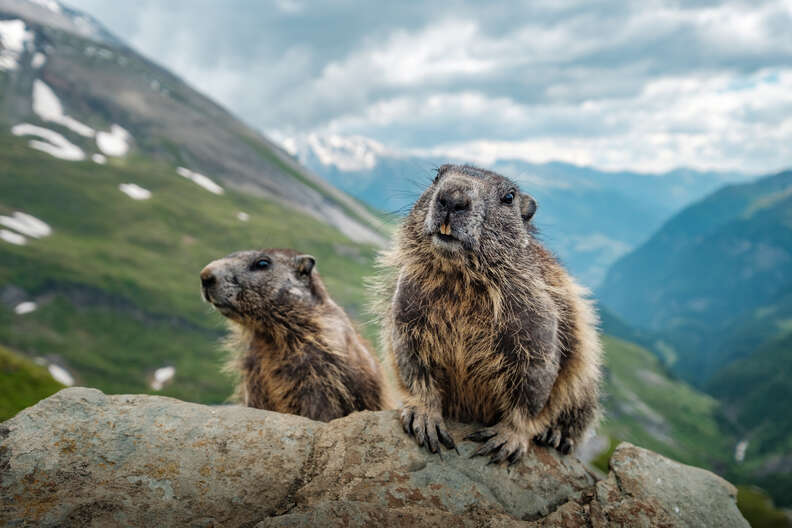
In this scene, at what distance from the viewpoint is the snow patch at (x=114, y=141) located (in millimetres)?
175875

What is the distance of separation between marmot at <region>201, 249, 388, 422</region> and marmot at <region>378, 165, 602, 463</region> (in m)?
1.84

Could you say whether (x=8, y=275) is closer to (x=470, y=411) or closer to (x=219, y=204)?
(x=219, y=204)

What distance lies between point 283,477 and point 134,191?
16625 cm

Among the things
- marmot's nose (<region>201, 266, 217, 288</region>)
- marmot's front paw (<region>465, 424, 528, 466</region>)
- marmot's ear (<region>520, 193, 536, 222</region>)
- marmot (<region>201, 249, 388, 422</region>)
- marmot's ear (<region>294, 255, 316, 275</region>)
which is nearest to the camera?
marmot's front paw (<region>465, 424, 528, 466</region>)

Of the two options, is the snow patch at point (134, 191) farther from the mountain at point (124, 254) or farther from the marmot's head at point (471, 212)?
the marmot's head at point (471, 212)

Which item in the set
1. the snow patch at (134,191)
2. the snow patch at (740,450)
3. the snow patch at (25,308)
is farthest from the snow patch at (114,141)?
the snow patch at (740,450)

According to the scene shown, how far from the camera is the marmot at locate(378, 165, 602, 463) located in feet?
21.4

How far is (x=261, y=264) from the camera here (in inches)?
384

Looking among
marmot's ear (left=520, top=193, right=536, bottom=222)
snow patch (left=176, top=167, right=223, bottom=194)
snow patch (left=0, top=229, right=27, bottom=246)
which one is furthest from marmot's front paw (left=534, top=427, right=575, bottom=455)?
snow patch (left=176, top=167, right=223, bottom=194)

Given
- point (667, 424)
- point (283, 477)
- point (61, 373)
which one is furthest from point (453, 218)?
point (667, 424)

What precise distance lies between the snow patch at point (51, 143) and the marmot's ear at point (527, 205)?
17688cm

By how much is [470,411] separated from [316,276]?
4443 millimetres

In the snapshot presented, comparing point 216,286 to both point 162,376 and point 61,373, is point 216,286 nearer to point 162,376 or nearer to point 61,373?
point 61,373

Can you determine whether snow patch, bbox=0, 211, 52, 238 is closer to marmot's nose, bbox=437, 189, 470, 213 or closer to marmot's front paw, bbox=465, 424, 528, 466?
marmot's nose, bbox=437, 189, 470, 213
